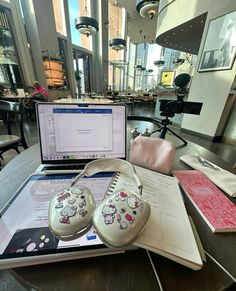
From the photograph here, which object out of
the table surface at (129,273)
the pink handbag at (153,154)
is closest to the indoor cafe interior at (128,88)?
the table surface at (129,273)

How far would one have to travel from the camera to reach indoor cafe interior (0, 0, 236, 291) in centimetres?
26

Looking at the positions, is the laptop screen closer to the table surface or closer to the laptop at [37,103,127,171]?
the laptop at [37,103,127,171]

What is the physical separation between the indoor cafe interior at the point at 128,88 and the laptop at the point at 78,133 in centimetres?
3

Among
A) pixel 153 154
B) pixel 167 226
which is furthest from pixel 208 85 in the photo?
pixel 167 226

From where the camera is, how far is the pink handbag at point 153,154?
0.55 m

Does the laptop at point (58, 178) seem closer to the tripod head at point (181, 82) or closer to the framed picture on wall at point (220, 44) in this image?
the tripod head at point (181, 82)

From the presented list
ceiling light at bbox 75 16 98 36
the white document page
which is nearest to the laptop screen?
the white document page

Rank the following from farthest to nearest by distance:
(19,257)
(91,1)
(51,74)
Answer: (91,1) → (51,74) → (19,257)

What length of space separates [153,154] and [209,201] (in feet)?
0.75

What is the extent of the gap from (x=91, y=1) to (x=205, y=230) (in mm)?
8513

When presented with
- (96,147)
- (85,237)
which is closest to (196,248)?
(85,237)

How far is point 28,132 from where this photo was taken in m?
3.17

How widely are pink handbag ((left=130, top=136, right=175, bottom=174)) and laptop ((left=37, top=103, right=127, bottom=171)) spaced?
0.06 meters

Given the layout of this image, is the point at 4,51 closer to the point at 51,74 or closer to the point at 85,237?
the point at 51,74
